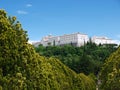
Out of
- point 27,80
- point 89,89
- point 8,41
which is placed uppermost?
point 8,41

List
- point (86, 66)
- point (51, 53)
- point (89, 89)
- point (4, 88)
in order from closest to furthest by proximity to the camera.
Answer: point (4, 88)
point (89, 89)
point (86, 66)
point (51, 53)

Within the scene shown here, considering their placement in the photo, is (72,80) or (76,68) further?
(76,68)

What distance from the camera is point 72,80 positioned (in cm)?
4947

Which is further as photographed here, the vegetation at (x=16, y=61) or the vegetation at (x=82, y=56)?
the vegetation at (x=82, y=56)

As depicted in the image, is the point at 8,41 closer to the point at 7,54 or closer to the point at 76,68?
the point at 7,54

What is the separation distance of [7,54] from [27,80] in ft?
5.97

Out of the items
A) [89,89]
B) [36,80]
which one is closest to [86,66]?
[89,89]

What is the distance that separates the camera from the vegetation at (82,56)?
12689cm

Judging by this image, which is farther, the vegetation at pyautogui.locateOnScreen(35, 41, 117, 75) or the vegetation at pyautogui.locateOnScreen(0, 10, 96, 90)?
the vegetation at pyautogui.locateOnScreen(35, 41, 117, 75)

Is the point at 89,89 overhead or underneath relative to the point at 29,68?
underneath

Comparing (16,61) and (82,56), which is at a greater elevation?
(16,61)

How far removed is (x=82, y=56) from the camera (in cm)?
13288

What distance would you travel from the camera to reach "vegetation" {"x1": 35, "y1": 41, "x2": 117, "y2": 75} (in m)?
127

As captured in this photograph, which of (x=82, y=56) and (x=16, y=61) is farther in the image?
(x=82, y=56)
